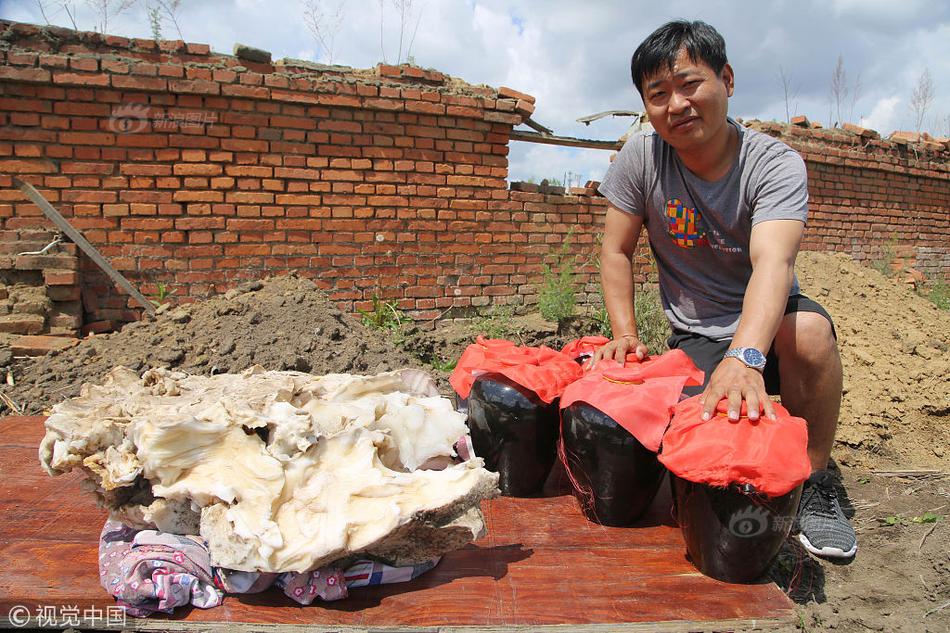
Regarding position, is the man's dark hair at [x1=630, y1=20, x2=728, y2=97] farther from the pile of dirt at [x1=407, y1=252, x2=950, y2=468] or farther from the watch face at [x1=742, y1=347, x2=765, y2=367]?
the pile of dirt at [x1=407, y1=252, x2=950, y2=468]

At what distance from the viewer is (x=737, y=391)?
1.64 m

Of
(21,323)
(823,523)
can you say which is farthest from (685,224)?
(21,323)

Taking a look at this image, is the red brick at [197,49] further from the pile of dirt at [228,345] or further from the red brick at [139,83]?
the pile of dirt at [228,345]

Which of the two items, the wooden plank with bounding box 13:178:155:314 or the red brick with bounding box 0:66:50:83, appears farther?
the wooden plank with bounding box 13:178:155:314

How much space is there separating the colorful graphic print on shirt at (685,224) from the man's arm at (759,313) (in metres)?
0.29

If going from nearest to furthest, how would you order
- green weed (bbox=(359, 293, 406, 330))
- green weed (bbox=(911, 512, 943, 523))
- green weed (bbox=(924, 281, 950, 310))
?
green weed (bbox=(911, 512, 943, 523))
green weed (bbox=(359, 293, 406, 330))
green weed (bbox=(924, 281, 950, 310))

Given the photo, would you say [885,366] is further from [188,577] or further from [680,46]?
[188,577]

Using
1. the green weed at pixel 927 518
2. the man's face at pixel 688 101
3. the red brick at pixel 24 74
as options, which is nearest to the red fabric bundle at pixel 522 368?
the man's face at pixel 688 101

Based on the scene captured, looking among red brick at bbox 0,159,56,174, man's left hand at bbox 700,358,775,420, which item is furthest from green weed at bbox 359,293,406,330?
man's left hand at bbox 700,358,775,420

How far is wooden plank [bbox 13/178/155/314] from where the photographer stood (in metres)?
4.32

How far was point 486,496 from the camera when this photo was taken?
5.34 ft

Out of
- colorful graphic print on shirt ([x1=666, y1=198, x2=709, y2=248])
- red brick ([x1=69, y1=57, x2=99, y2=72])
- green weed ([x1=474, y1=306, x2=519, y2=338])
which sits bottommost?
green weed ([x1=474, y1=306, x2=519, y2=338])

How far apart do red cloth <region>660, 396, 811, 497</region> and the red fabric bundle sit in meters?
0.57

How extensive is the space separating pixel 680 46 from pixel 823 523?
6.06ft
